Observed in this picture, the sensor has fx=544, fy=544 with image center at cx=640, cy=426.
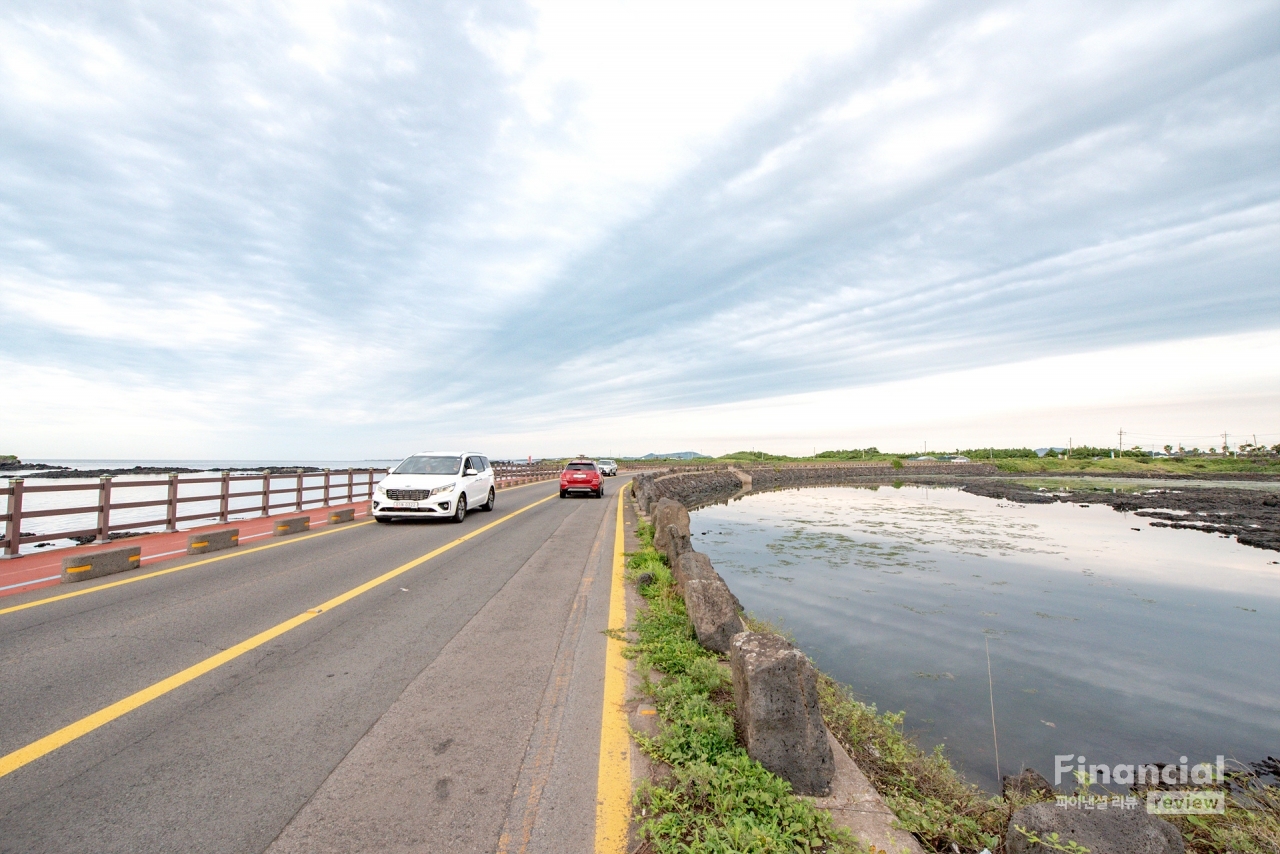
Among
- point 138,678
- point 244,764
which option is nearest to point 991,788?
point 244,764

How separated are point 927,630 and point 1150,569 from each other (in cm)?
992

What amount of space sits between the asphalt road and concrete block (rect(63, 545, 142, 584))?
2.00ft

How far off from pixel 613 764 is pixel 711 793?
70 centimetres

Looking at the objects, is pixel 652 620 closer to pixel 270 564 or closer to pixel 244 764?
pixel 244 764

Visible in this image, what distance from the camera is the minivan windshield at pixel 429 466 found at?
1565cm

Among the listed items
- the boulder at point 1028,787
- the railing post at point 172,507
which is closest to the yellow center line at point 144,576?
the railing post at point 172,507

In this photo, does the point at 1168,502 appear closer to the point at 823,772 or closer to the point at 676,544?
the point at 676,544

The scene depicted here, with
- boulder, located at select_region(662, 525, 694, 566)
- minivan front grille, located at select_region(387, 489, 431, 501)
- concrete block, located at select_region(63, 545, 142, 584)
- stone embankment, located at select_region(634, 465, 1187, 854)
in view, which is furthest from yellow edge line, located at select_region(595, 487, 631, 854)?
minivan front grille, located at select_region(387, 489, 431, 501)

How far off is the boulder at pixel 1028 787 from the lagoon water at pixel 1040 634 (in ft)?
1.94

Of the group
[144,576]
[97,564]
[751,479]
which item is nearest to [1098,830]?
[144,576]

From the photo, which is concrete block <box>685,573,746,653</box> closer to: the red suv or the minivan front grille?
the minivan front grille

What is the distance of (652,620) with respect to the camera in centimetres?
609

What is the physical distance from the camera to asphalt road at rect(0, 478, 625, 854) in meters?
2.73

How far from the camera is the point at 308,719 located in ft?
12.6
